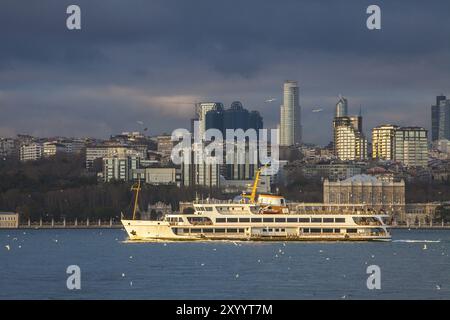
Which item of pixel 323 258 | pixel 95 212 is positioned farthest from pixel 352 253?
pixel 95 212

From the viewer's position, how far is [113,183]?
152500 millimetres

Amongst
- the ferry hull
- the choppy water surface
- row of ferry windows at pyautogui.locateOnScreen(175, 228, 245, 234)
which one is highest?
row of ferry windows at pyautogui.locateOnScreen(175, 228, 245, 234)

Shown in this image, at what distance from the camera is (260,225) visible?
7644 cm

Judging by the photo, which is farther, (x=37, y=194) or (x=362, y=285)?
(x=37, y=194)

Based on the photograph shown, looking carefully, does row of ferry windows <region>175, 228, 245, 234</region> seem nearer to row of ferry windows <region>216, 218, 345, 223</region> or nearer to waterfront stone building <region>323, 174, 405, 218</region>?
row of ferry windows <region>216, 218, 345, 223</region>

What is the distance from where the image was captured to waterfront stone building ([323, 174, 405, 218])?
478 feet

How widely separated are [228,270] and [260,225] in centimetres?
1899

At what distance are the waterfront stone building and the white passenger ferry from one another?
67313mm
